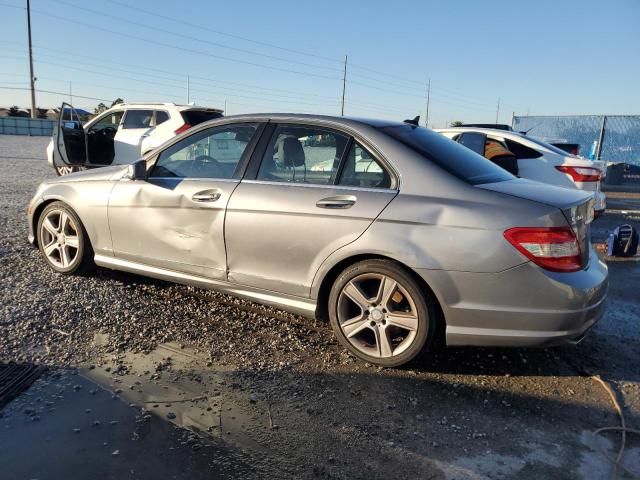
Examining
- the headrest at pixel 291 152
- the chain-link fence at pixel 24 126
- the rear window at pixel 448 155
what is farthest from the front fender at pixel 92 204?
the chain-link fence at pixel 24 126

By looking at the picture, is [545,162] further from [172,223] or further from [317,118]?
[172,223]

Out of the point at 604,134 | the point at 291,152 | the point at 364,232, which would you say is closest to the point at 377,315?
the point at 364,232

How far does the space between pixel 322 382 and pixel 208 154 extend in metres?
2.10

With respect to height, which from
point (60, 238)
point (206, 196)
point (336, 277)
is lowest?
point (60, 238)

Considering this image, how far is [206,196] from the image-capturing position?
3943 millimetres

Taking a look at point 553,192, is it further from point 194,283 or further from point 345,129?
point 194,283

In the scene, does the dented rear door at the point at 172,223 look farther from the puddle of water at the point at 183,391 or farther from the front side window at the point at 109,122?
the front side window at the point at 109,122

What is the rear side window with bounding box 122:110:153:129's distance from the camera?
11.4 m

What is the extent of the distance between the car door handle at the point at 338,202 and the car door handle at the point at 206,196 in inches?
34.2

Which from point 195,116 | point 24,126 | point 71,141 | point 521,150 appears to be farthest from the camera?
point 24,126

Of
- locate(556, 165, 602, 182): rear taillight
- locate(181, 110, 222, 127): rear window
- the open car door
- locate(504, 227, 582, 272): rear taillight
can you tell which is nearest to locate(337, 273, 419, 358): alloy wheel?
locate(504, 227, 582, 272): rear taillight

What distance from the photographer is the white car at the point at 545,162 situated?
783cm

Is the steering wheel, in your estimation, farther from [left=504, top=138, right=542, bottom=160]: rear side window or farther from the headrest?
[left=504, top=138, right=542, bottom=160]: rear side window

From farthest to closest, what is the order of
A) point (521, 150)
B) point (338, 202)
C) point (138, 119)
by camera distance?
point (138, 119) → point (521, 150) → point (338, 202)
